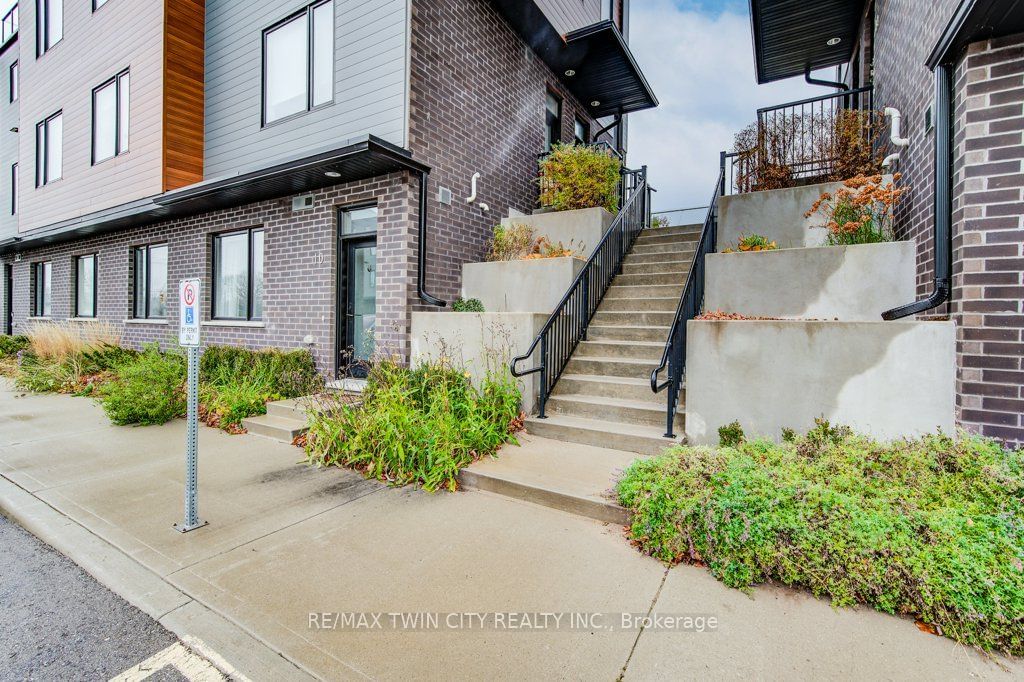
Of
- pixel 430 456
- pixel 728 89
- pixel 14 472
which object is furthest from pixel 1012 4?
pixel 728 89

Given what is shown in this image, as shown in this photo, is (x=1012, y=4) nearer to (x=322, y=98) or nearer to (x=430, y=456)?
(x=430, y=456)

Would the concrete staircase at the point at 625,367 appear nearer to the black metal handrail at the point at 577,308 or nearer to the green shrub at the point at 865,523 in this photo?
the black metal handrail at the point at 577,308

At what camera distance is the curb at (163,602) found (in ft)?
7.22

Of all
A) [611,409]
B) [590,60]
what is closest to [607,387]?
[611,409]

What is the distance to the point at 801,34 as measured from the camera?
29.4ft

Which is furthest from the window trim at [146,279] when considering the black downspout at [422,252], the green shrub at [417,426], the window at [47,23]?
the green shrub at [417,426]

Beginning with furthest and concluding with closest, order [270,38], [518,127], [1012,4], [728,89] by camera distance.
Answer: [728,89], [518,127], [270,38], [1012,4]

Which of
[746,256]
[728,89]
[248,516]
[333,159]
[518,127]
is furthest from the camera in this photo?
[728,89]

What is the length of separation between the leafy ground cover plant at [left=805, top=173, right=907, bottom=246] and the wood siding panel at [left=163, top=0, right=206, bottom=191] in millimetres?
10665

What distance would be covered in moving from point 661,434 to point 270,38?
901 centimetres

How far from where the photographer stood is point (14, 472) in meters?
4.70

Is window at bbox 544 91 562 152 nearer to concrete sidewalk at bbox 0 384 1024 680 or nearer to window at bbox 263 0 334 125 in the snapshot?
window at bbox 263 0 334 125

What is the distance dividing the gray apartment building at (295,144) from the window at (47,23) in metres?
0.07

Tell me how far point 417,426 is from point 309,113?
19.0 ft
